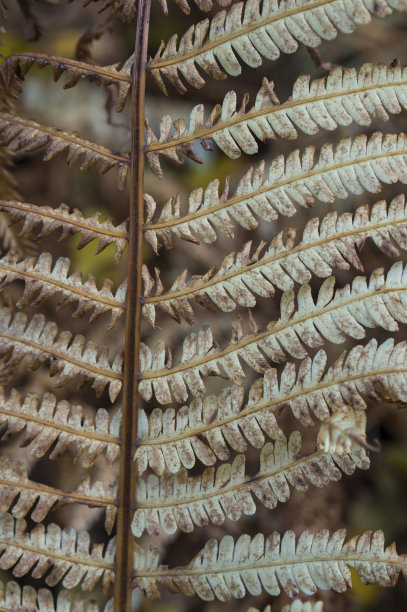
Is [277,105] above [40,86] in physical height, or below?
below

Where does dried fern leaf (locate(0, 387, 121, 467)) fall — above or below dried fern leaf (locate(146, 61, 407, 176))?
below

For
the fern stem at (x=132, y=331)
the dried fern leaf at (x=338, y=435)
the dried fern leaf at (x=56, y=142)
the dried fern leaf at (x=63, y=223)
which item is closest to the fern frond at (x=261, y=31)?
the fern stem at (x=132, y=331)

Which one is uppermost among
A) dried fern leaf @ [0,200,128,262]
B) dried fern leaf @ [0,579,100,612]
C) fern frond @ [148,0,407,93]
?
fern frond @ [148,0,407,93]

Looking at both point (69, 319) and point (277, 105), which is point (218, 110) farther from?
point (69, 319)

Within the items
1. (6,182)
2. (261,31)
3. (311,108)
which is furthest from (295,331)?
(6,182)

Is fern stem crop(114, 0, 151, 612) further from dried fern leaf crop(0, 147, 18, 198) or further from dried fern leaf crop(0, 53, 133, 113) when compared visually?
dried fern leaf crop(0, 147, 18, 198)

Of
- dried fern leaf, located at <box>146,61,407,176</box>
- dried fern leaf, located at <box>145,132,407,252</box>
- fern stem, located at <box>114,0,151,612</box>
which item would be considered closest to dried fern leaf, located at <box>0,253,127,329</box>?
fern stem, located at <box>114,0,151,612</box>

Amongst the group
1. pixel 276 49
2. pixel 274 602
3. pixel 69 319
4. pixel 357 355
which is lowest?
pixel 274 602

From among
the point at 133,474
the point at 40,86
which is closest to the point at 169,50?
the point at 133,474
